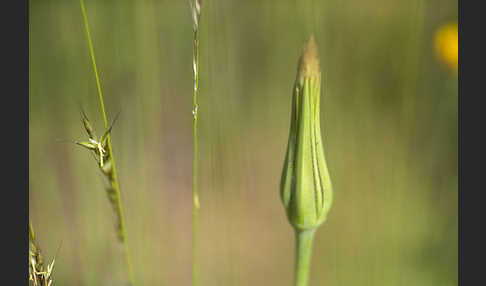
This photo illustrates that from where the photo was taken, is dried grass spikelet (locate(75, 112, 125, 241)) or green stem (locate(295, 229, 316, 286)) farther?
green stem (locate(295, 229, 316, 286))

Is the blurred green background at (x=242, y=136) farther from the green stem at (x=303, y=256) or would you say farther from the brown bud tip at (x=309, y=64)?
the brown bud tip at (x=309, y=64)

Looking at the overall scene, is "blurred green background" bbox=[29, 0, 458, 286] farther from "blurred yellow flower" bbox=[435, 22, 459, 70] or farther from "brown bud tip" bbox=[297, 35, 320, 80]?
"brown bud tip" bbox=[297, 35, 320, 80]

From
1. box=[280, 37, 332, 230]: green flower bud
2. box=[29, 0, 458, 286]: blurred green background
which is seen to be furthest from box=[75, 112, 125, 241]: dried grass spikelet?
box=[29, 0, 458, 286]: blurred green background

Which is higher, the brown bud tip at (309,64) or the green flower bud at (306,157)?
the brown bud tip at (309,64)

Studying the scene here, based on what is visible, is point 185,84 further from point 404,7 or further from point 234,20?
point 404,7

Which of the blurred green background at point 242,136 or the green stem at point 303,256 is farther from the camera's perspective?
the blurred green background at point 242,136

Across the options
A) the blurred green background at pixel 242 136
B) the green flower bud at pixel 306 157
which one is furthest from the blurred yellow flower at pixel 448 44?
the green flower bud at pixel 306 157
